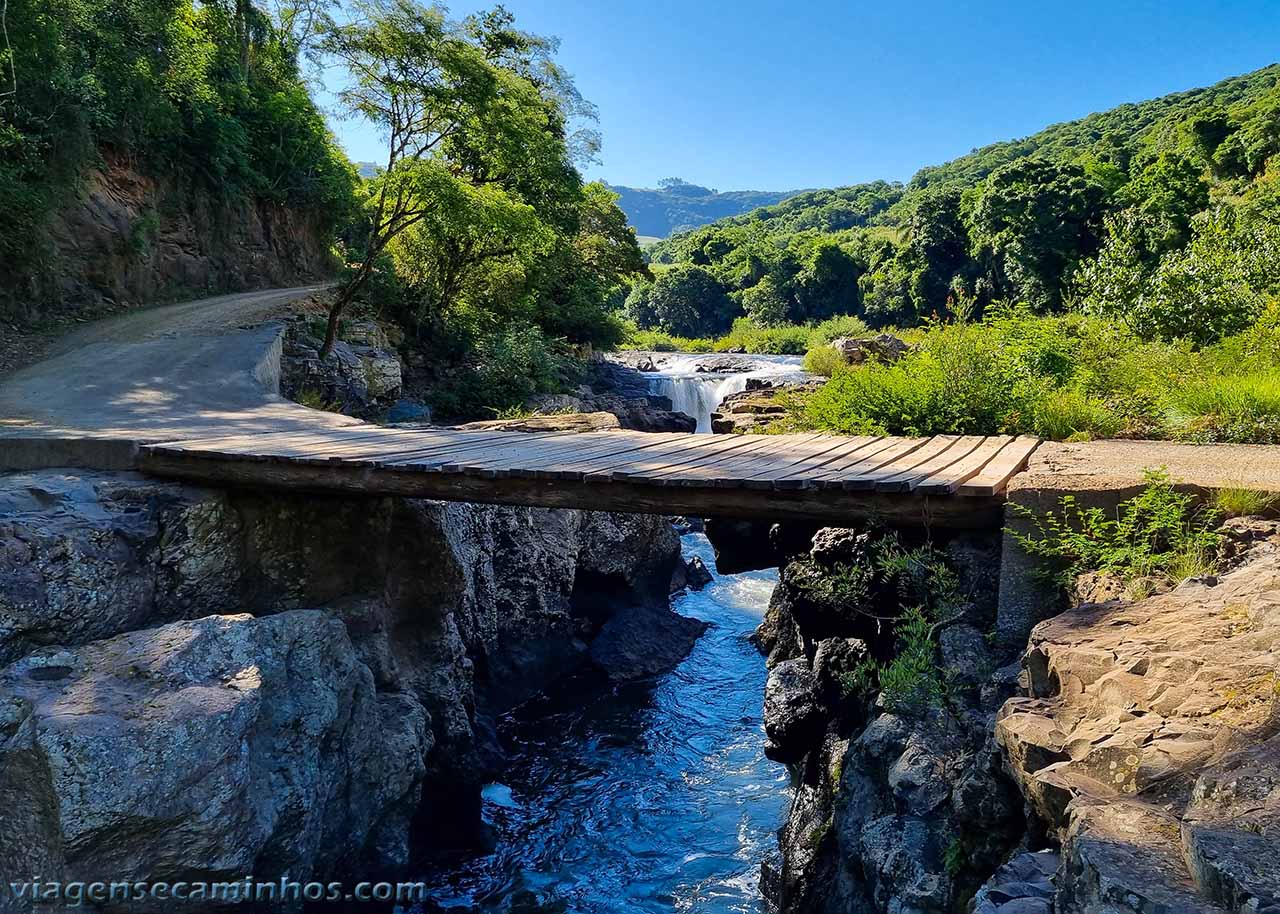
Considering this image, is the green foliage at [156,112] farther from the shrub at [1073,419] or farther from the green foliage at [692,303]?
the green foliage at [692,303]

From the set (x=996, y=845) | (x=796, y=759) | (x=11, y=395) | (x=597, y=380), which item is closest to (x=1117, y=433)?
(x=796, y=759)

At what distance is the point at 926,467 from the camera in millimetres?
4879

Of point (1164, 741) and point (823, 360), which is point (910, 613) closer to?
point (1164, 741)

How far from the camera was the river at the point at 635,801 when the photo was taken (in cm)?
581

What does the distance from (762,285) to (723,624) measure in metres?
49.6

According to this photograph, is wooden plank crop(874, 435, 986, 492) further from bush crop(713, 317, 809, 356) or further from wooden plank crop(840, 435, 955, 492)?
bush crop(713, 317, 809, 356)

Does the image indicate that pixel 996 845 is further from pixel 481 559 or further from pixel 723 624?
pixel 723 624

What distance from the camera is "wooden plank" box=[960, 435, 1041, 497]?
431 cm

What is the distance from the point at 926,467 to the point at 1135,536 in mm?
1190

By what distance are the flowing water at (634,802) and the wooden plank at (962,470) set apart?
10.9 ft

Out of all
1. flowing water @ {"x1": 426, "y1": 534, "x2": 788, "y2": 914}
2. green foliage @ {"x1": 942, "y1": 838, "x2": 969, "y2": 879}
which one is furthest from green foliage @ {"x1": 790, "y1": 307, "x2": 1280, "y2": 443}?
green foliage @ {"x1": 942, "y1": 838, "x2": 969, "y2": 879}

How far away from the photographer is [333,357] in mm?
12742

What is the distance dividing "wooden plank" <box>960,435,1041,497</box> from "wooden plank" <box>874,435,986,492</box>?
231mm

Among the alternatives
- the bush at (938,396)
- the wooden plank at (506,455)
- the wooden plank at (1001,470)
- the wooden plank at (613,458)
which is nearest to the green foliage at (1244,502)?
the wooden plank at (1001,470)
